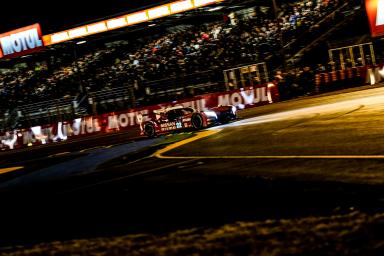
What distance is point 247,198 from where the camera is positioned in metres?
6.77

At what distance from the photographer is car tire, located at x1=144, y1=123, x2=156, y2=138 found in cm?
2066

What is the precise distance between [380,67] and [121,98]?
1734cm

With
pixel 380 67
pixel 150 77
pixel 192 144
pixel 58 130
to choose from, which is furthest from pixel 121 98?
pixel 192 144

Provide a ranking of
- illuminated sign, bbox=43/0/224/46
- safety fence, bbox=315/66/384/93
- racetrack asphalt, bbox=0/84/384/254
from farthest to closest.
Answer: illuminated sign, bbox=43/0/224/46
safety fence, bbox=315/66/384/93
racetrack asphalt, bbox=0/84/384/254

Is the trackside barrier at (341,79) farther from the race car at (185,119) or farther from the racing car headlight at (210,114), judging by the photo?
the racing car headlight at (210,114)

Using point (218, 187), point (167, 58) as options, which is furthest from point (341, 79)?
point (218, 187)

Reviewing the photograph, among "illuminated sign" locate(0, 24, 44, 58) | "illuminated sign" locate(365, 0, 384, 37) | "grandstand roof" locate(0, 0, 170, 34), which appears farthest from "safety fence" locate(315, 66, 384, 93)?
"illuminated sign" locate(0, 24, 44, 58)

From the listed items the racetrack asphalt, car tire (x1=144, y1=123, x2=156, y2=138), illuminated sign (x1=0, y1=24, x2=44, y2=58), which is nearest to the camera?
the racetrack asphalt

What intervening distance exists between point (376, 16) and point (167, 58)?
15.4 m

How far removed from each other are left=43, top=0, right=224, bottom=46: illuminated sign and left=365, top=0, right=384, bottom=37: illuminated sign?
34.2ft

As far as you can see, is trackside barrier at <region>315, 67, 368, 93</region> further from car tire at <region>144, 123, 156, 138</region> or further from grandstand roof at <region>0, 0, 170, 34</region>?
grandstand roof at <region>0, 0, 170, 34</region>

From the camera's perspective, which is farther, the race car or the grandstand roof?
the grandstand roof

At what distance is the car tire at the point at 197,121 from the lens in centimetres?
1873

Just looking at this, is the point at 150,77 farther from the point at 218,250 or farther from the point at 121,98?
the point at 218,250
